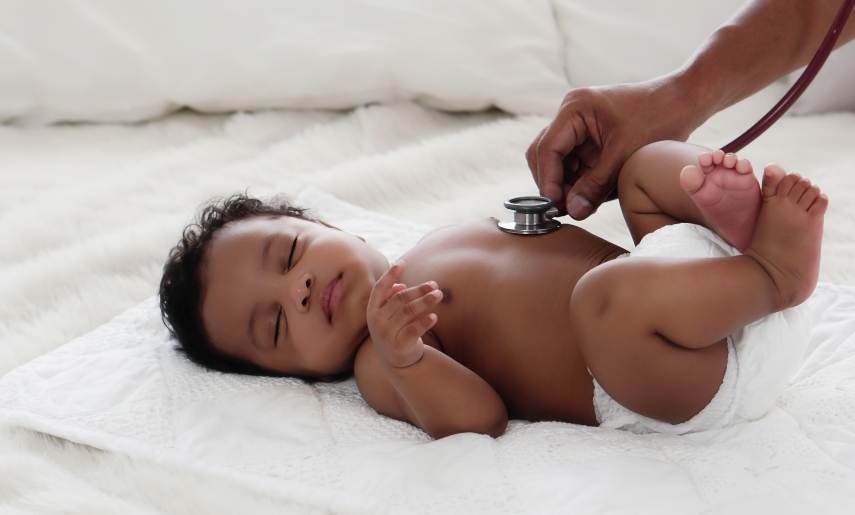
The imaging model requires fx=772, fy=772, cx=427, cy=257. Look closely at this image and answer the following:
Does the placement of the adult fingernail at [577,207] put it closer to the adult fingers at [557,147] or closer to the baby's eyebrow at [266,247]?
the adult fingers at [557,147]

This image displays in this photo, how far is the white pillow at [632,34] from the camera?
74.3 inches

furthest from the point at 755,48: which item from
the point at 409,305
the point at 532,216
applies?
the point at 409,305

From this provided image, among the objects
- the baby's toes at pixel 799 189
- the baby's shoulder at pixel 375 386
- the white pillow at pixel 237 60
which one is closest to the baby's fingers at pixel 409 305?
the baby's shoulder at pixel 375 386

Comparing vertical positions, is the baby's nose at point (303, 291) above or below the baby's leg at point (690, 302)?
below

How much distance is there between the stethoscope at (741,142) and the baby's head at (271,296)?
22 centimetres

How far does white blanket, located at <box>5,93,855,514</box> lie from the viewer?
2.47ft

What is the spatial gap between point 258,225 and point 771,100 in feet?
4.38

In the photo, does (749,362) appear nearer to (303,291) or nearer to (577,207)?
(577,207)

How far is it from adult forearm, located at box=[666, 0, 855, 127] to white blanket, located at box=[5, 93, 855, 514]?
305 millimetres

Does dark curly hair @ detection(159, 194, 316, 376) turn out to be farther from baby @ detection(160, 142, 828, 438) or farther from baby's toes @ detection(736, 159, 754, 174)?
baby's toes @ detection(736, 159, 754, 174)

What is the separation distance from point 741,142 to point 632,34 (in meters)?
0.96

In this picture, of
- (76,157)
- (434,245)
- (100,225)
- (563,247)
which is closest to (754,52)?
(563,247)

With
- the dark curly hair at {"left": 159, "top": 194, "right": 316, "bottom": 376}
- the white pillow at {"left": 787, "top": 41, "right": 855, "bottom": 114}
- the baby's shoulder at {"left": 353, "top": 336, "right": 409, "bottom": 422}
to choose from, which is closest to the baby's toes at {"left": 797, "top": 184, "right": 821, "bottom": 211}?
the baby's shoulder at {"left": 353, "top": 336, "right": 409, "bottom": 422}

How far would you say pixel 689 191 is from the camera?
0.78 metres
